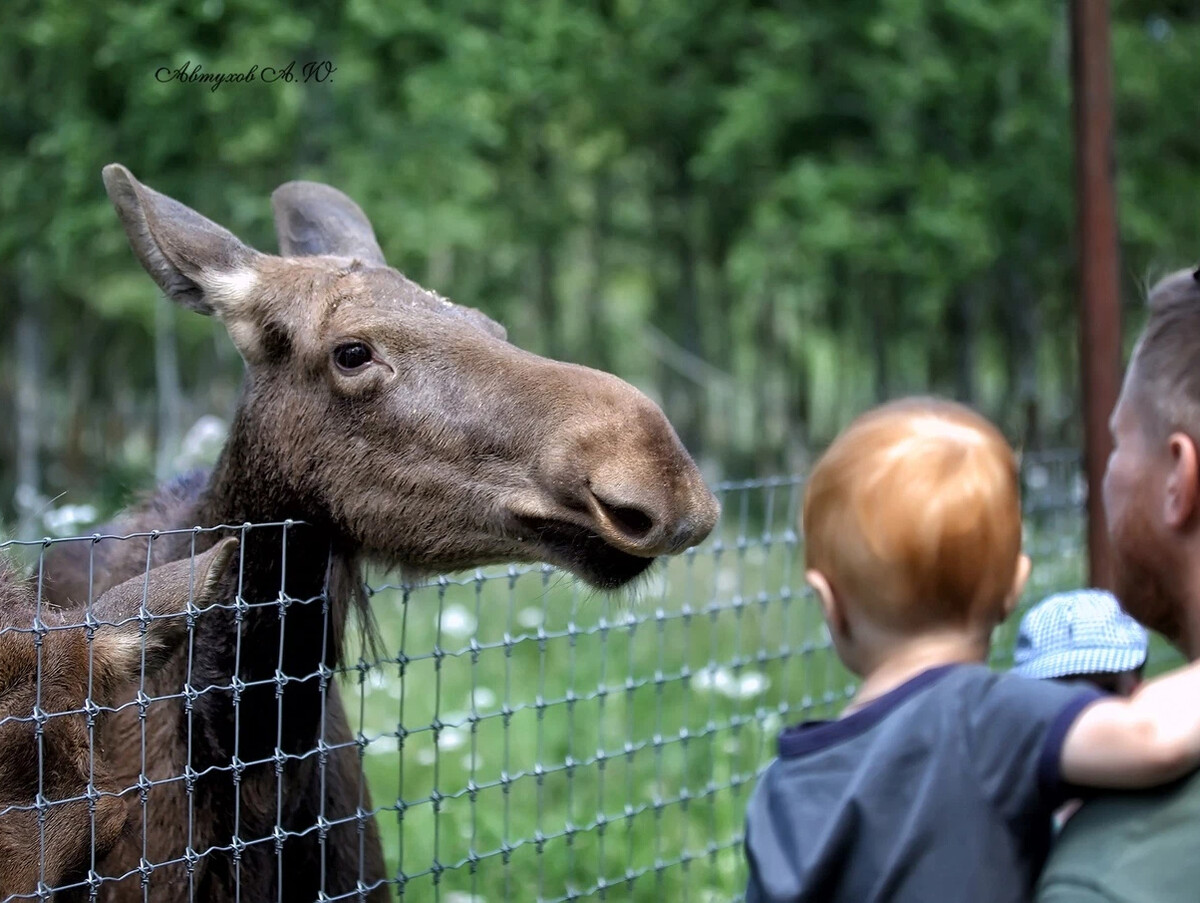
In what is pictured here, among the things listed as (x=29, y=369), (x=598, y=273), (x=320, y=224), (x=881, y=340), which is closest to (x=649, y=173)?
(x=598, y=273)

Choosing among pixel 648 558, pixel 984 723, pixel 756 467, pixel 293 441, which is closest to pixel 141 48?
pixel 293 441

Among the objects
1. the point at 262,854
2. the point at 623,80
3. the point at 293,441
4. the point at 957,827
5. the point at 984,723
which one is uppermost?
A: the point at 623,80

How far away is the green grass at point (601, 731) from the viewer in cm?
378

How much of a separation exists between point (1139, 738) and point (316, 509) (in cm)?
194

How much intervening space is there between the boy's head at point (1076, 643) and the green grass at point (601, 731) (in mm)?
926

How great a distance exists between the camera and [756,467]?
62.6 ft

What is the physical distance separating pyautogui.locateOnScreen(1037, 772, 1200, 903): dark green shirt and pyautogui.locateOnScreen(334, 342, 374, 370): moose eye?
6.27 ft

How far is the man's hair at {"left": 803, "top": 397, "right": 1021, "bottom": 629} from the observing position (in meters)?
2.27

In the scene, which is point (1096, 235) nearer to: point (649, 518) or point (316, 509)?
point (649, 518)

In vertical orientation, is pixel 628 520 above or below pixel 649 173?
below

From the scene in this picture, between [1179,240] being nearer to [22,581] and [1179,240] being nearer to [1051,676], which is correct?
[1051,676]

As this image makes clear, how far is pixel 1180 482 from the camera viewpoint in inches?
84.2

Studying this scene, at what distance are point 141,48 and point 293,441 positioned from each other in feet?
23.2

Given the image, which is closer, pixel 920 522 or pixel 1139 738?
pixel 1139 738
